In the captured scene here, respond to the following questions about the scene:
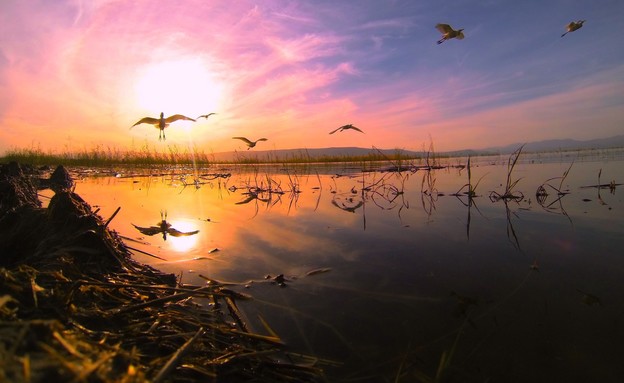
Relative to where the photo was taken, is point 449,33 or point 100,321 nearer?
point 100,321

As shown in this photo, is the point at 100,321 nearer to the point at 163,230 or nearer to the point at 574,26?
the point at 163,230

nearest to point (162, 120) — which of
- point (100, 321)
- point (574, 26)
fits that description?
point (100, 321)

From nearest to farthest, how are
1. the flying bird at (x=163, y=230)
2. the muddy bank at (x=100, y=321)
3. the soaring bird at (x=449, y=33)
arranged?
the muddy bank at (x=100, y=321), the flying bird at (x=163, y=230), the soaring bird at (x=449, y=33)

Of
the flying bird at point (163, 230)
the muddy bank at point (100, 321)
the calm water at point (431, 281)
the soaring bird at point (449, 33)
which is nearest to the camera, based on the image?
the muddy bank at point (100, 321)

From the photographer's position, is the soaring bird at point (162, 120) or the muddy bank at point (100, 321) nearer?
the muddy bank at point (100, 321)

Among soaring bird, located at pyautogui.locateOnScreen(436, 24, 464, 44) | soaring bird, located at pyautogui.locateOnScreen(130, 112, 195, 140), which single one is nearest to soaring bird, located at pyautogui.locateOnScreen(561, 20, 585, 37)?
soaring bird, located at pyautogui.locateOnScreen(436, 24, 464, 44)

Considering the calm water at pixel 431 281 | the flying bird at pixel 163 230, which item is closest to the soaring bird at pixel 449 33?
the calm water at pixel 431 281

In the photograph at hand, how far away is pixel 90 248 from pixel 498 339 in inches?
106

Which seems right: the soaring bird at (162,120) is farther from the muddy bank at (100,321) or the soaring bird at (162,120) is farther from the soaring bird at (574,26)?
the soaring bird at (574,26)

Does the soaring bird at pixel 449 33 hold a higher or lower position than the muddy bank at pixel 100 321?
higher

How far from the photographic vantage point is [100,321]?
1529 mm

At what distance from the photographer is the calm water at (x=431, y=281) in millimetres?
1712

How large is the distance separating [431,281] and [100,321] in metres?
2.23

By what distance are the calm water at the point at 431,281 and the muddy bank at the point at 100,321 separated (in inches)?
12.7
